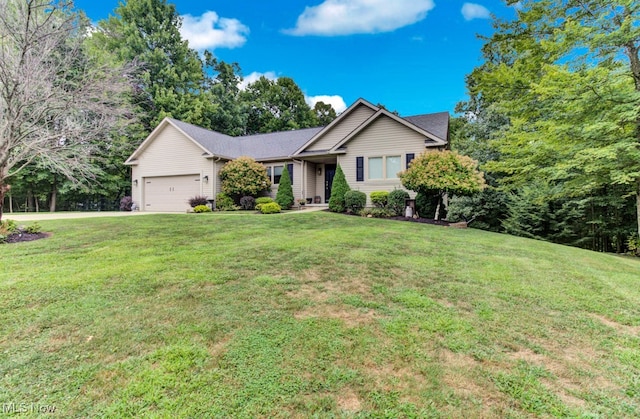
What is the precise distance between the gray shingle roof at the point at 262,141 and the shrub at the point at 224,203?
2.58 m

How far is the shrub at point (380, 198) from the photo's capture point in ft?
46.8

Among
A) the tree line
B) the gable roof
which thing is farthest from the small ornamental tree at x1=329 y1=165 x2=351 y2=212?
the tree line

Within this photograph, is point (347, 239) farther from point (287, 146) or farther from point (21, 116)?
point (287, 146)

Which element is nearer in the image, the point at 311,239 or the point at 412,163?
the point at 311,239

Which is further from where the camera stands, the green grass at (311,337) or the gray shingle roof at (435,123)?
the gray shingle roof at (435,123)

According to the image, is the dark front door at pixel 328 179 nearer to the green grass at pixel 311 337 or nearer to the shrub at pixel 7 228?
the green grass at pixel 311 337

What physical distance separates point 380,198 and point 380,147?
2663mm

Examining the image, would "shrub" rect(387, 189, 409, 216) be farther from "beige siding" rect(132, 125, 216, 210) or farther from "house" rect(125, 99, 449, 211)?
"beige siding" rect(132, 125, 216, 210)

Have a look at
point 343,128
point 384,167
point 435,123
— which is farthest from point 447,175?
point 343,128

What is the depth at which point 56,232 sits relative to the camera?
8.09 meters

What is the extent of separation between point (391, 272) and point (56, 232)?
873 centimetres

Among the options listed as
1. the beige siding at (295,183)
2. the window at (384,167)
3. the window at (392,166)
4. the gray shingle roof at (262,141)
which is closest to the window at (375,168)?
the window at (384,167)

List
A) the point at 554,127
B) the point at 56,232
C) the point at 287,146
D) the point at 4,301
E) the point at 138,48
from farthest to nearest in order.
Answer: the point at 138,48 → the point at 287,146 → the point at 554,127 → the point at 56,232 → the point at 4,301

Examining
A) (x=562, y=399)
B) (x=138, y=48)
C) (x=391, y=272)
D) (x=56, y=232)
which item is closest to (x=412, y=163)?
(x=391, y=272)
